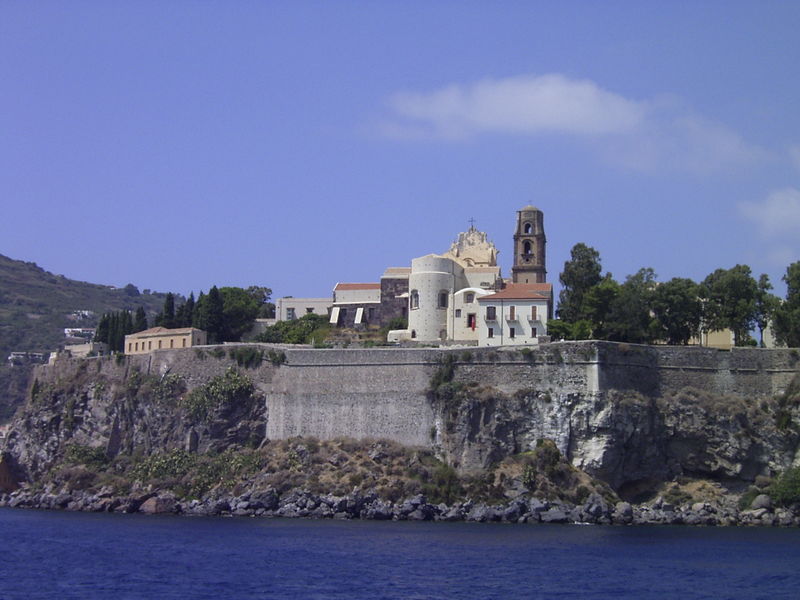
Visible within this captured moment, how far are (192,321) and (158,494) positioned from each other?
17.7 m

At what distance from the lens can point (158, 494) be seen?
2475 inches

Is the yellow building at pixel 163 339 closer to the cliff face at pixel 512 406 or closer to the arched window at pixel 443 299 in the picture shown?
the cliff face at pixel 512 406

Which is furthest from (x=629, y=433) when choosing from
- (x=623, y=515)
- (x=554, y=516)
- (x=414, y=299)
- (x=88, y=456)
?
(x=88, y=456)

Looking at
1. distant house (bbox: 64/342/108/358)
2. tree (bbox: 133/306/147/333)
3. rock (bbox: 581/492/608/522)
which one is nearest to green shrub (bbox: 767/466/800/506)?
rock (bbox: 581/492/608/522)

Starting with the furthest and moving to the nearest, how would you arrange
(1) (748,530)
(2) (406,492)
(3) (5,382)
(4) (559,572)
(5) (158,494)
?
(3) (5,382), (5) (158,494), (2) (406,492), (1) (748,530), (4) (559,572)

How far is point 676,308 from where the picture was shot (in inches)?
2598

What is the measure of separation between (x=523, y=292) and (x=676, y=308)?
305 inches

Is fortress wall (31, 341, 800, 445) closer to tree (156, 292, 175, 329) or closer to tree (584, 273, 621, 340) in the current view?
tree (584, 273, 621, 340)

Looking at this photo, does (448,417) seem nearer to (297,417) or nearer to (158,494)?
(297,417)

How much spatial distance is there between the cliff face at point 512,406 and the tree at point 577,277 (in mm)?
10499

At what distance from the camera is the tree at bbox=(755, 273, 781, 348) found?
65.5 meters

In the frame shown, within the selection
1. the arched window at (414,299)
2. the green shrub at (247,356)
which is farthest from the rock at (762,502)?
the green shrub at (247,356)

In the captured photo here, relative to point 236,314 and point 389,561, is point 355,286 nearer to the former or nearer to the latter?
point 236,314

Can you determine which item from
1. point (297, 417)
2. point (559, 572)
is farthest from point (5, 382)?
point (559, 572)
